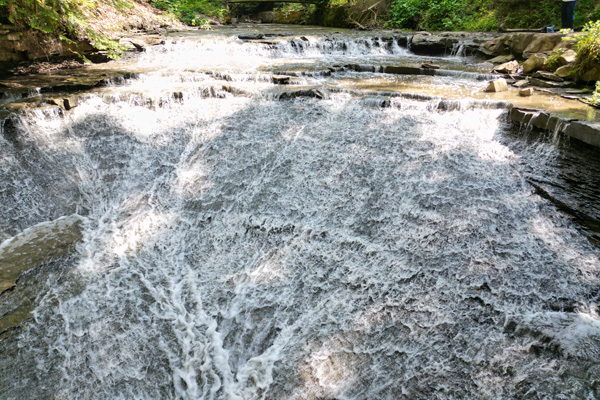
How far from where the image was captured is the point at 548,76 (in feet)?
22.9

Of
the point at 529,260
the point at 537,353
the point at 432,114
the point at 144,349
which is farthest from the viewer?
the point at 432,114

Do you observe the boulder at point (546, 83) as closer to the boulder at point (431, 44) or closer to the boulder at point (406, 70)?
the boulder at point (406, 70)

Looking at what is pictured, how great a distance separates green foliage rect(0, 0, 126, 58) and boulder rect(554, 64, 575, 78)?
31.2 feet

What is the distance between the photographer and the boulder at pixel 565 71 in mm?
6617

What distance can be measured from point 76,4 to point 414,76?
26.2 ft

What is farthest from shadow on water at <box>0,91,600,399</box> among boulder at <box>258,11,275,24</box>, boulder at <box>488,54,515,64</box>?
boulder at <box>258,11,275,24</box>

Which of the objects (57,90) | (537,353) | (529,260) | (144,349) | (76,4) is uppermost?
(76,4)

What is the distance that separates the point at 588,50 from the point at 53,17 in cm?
1033

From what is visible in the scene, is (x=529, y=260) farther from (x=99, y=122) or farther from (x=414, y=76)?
(x=99, y=122)

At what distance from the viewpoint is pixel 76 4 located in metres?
8.20

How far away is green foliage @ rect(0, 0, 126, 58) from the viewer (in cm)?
735

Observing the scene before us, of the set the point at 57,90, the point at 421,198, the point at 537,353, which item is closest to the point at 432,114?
the point at 421,198

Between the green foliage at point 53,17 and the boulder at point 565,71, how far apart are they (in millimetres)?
9508

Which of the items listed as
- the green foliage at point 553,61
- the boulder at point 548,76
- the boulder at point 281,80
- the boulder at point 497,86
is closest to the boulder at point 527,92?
the boulder at point 497,86
